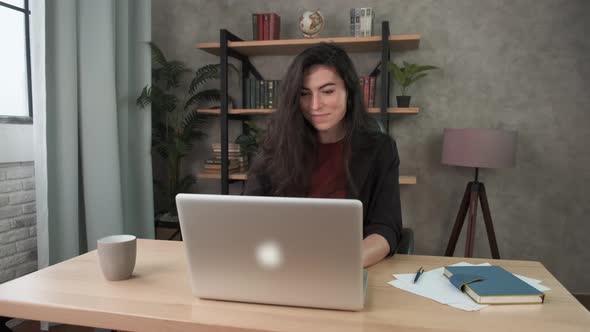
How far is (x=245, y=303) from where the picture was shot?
0.81 meters

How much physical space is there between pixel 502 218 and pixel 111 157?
2.54m

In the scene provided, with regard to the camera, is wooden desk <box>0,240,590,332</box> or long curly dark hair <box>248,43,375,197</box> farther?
long curly dark hair <box>248,43,375,197</box>

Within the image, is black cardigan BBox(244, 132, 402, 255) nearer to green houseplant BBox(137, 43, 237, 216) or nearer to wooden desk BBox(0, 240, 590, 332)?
wooden desk BBox(0, 240, 590, 332)

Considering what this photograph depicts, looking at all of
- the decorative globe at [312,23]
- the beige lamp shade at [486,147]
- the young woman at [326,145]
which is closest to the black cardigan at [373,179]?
the young woman at [326,145]

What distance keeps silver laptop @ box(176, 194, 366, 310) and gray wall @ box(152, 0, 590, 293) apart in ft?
7.53

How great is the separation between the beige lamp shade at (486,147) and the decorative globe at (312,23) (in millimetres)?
1113

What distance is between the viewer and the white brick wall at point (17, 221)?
1.93 meters

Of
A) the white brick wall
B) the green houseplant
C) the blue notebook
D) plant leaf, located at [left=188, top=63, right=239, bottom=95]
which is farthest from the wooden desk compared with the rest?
plant leaf, located at [left=188, top=63, right=239, bottom=95]

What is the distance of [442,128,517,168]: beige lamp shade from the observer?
2.30 m

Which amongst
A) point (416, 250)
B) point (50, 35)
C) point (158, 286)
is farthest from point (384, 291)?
point (416, 250)

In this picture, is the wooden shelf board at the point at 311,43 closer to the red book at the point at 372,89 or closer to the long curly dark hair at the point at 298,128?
the red book at the point at 372,89

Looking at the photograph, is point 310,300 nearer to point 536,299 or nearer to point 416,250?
point 536,299

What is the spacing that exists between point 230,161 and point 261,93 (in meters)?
0.51

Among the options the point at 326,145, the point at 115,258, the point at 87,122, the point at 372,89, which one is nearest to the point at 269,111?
the point at 372,89
